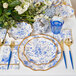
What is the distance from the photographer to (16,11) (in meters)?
0.93

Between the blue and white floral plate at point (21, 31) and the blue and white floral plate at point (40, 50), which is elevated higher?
the blue and white floral plate at point (21, 31)

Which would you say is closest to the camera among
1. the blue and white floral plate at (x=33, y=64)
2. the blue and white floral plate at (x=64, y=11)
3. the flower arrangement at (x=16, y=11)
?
the blue and white floral plate at (x=33, y=64)

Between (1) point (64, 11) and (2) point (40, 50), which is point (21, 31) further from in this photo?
(1) point (64, 11)

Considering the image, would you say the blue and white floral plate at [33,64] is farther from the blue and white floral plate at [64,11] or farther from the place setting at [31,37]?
the blue and white floral plate at [64,11]

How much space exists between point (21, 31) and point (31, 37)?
0.11 metres

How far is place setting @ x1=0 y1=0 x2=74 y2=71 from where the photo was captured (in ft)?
2.56

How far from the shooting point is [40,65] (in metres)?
0.76

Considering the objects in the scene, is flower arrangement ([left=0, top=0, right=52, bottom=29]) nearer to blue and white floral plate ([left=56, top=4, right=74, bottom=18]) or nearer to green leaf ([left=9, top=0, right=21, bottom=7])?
green leaf ([left=9, top=0, right=21, bottom=7])

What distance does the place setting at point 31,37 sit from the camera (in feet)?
2.56

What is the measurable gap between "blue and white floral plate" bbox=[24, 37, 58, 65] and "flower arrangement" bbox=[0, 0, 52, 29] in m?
0.20

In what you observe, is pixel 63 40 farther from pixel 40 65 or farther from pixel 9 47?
pixel 9 47

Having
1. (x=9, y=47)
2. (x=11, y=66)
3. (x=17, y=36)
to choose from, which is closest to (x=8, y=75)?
(x=11, y=66)

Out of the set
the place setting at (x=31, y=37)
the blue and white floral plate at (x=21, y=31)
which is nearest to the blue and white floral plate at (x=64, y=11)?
the place setting at (x=31, y=37)

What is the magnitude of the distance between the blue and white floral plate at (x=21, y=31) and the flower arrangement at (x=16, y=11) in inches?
1.4
